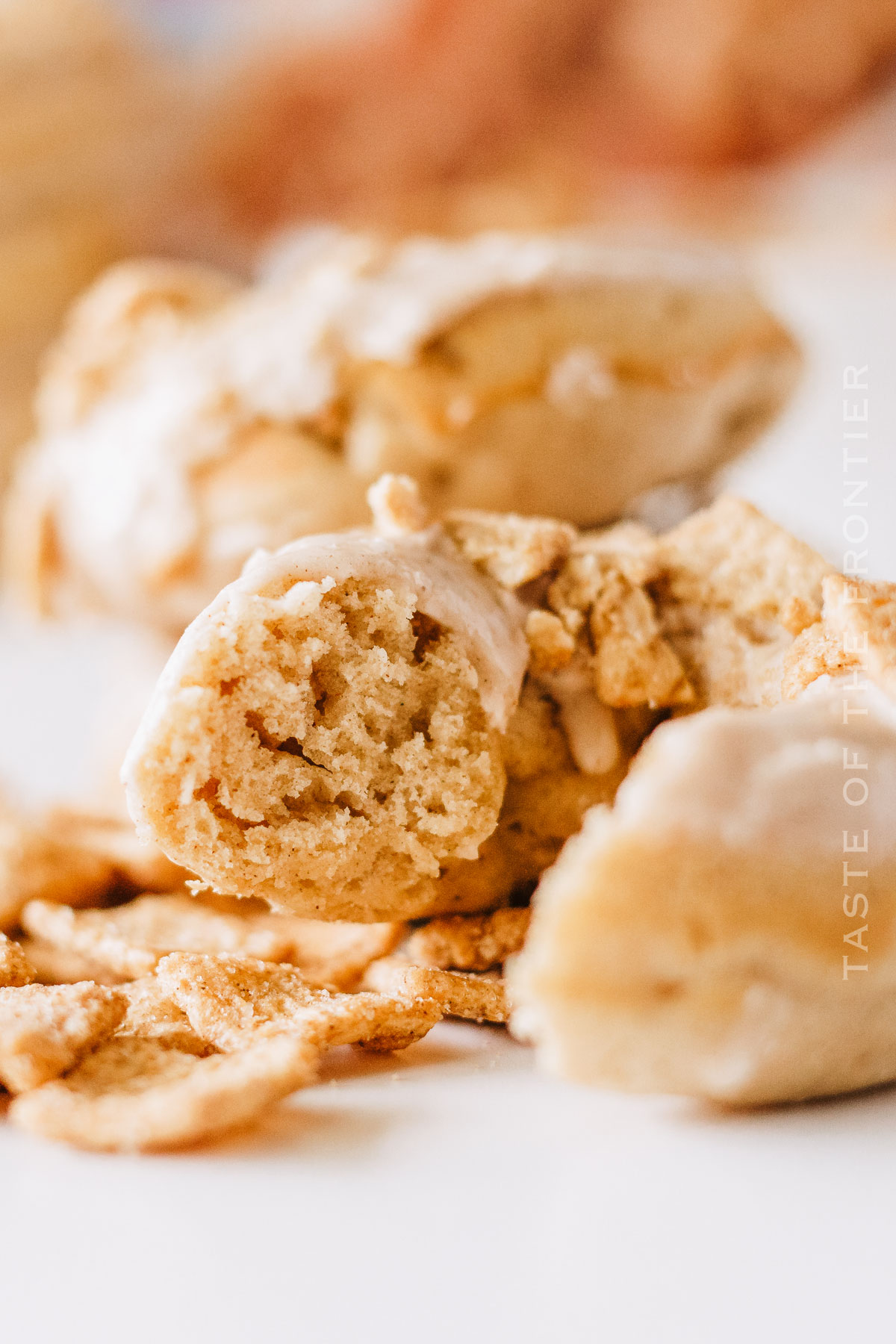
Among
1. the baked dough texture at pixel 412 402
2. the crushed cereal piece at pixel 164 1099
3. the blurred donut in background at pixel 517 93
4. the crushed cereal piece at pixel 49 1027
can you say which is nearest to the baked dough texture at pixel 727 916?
the crushed cereal piece at pixel 164 1099

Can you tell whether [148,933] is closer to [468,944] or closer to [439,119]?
[468,944]

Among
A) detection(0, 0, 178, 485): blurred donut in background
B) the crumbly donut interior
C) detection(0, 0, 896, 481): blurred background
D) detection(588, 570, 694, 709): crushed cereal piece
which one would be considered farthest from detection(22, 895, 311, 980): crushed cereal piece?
detection(0, 0, 896, 481): blurred background

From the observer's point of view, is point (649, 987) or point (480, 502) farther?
point (480, 502)

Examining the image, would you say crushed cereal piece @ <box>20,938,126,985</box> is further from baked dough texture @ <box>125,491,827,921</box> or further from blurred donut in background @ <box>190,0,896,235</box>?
blurred donut in background @ <box>190,0,896,235</box>

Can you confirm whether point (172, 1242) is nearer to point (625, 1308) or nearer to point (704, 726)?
point (625, 1308)

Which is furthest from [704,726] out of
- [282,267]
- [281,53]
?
[281,53]

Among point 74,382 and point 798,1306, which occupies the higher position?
point 74,382

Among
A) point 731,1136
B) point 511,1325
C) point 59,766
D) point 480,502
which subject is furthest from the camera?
point 59,766

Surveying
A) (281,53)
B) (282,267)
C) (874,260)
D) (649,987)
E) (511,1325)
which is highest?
(281,53)
